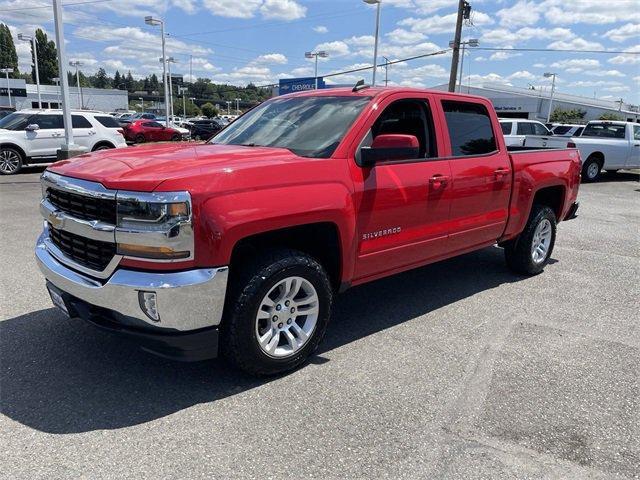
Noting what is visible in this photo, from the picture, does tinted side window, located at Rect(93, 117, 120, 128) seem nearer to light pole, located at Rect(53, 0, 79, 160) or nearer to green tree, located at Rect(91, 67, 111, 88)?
light pole, located at Rect(53, 0, 79, 160)

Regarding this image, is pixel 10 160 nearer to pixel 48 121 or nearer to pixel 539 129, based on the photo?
pixel 48 121

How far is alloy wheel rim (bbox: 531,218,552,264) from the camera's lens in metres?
6.03

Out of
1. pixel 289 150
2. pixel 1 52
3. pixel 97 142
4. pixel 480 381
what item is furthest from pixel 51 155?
pixel 1 52

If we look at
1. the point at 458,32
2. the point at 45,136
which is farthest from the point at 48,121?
the point at 458,32

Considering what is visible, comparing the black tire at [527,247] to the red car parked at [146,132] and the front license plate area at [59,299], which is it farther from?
the red car parked at [146,132]

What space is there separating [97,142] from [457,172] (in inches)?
524

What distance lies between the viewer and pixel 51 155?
572 inches

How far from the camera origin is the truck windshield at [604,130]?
16.8 m

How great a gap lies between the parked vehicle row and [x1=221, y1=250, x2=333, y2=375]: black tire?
12.9 m

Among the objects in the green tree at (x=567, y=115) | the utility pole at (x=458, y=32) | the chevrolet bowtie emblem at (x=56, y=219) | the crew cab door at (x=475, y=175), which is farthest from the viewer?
the green tree at (x=567, y=115)

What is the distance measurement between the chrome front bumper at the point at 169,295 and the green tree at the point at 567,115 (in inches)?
3083

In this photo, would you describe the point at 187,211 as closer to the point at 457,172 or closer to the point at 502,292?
the point at 457,172

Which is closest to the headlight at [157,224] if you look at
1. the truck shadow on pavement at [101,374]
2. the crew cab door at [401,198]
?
the truck shadow on pavement at [101,374]

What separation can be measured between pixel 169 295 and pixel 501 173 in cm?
357
